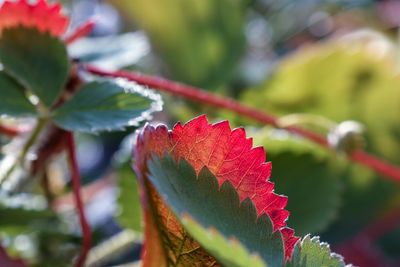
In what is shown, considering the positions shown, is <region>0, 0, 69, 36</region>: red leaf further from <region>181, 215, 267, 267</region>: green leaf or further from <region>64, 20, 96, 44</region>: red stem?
<region>181, 215, 267, 267</region>: green leaf

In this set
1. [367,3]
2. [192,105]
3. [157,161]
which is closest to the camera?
[157,161]

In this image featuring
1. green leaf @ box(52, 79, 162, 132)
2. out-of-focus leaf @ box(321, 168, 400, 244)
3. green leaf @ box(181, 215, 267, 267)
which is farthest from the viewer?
out-of-focus leaf @ box(321, 168, 400, 244)

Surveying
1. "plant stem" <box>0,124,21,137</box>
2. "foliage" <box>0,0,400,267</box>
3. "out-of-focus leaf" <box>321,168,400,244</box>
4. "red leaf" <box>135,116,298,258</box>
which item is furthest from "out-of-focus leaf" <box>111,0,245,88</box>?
"red leaf" <box>135,116,298,258</box>

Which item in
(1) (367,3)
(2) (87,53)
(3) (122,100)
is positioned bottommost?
(3) (122,100)

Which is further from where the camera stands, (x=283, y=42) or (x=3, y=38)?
(x=283, y=42)

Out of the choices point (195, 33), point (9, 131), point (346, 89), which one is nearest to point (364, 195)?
point (346, 89)

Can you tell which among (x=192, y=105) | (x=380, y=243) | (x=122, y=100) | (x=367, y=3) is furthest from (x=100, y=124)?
(x=367, y=3)

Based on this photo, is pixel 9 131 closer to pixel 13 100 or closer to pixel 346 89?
pixel 13 100

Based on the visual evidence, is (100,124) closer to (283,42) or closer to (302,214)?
(302,214)
